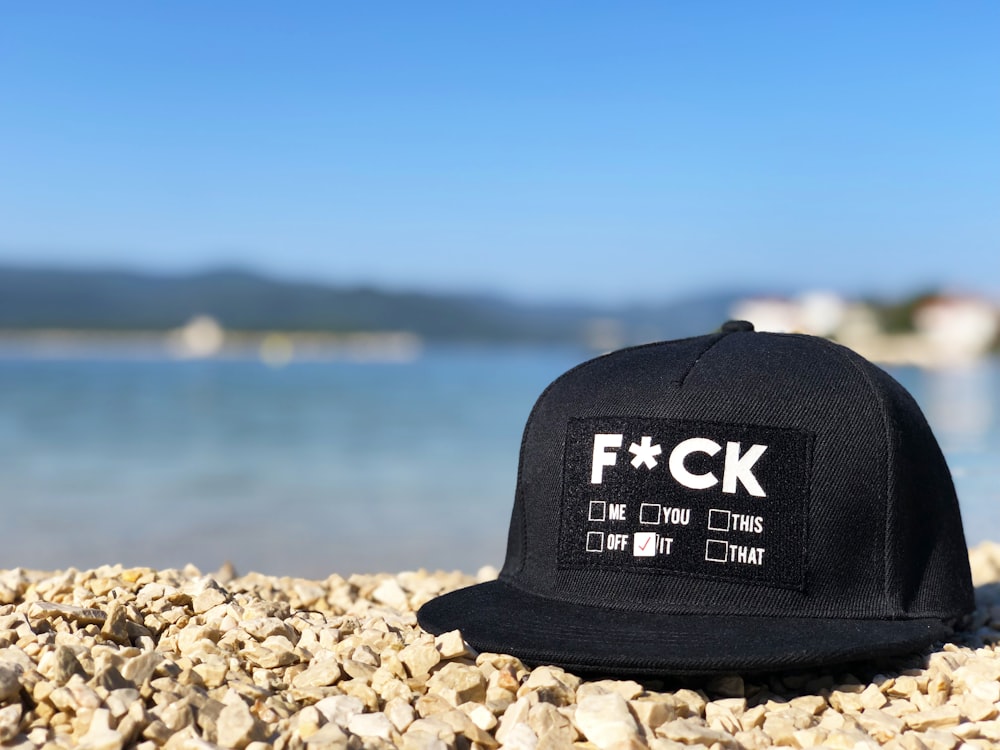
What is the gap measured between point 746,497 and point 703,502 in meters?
0.09

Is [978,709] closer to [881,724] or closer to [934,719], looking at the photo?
[934,719]

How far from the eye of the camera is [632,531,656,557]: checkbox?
221cm

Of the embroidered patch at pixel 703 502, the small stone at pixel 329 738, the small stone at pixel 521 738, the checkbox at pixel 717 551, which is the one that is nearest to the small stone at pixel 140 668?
the small stone at pixel 329 738

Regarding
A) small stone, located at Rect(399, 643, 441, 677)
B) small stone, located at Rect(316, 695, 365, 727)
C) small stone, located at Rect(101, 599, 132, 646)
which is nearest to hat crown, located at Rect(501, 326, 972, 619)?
small stone, located at Rect(399, 643, 441, 677)

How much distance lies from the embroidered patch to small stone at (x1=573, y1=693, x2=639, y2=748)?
0.39m

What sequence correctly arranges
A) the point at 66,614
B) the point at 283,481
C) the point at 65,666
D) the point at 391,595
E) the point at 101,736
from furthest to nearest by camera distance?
the point at 283,481
the point at 391,595
the point at 66,614
the point at 65,666
the point at 101,736

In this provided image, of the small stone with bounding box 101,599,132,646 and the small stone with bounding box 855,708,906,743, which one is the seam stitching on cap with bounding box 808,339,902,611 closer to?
the small stone with bounding box 855,708,906,743

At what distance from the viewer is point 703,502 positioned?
2191 millimetres

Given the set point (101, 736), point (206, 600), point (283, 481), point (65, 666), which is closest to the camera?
point (101, 736)

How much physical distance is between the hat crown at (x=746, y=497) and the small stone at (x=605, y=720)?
13.0 inches

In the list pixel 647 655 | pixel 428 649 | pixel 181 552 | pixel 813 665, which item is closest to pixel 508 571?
pixel 428 649

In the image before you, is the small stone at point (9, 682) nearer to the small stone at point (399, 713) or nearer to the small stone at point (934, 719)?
the small stone at point (399, 713)

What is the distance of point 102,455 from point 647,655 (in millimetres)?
9012

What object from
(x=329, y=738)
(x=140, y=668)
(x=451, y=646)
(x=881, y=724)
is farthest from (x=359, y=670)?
(x=881, y=724)
